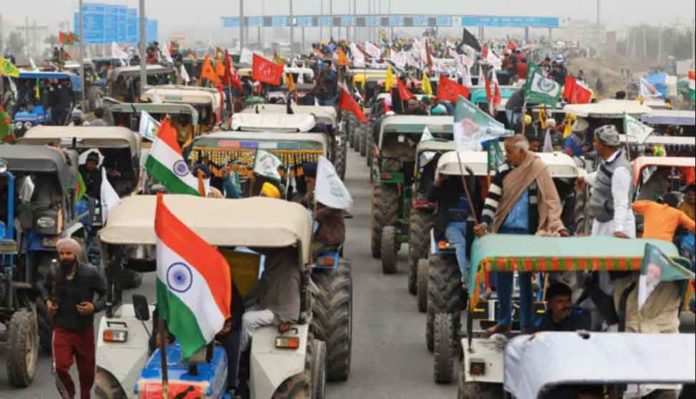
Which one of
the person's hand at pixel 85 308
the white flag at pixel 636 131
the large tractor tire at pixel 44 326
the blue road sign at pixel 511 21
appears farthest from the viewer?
the blue road sign at pixel 511 21

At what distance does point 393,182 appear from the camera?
2333cm

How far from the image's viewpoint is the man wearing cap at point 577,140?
2700 centimetres

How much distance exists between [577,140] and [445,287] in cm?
1184

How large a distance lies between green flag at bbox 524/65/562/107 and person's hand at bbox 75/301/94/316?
13362mm

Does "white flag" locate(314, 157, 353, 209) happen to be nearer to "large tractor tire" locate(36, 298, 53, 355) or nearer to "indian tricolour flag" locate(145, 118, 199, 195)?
"indian tricolour flag" locate(145, 118, 199, 195)

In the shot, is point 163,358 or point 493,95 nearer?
point 163,358

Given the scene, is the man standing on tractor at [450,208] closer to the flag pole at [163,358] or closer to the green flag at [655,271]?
the green flag at [655,271]

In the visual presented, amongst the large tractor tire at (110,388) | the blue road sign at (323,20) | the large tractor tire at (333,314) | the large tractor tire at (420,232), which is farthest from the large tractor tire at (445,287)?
the blue road sign at (323,20)

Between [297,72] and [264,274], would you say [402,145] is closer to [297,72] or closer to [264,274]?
[264,274]

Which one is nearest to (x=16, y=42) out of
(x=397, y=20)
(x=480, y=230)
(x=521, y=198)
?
(x=397, y=20)

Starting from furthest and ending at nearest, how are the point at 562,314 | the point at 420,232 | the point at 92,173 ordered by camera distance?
the point at 92,173 < the point at 420,232 < the point at 562,314

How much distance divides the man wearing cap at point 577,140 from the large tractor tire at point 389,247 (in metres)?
4.40

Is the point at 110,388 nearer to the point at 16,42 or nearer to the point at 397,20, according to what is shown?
the point at 16,42

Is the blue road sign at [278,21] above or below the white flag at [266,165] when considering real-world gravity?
below
